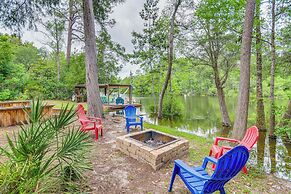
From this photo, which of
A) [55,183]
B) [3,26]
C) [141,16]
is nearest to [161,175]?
[55,183]

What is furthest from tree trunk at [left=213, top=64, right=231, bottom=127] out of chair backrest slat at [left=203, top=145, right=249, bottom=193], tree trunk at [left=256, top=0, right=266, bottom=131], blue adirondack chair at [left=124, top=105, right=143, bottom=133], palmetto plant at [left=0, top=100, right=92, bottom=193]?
palmetto plant at [left=0, top=100, right=92, bottom=193]

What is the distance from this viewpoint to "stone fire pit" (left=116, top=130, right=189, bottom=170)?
321 cm

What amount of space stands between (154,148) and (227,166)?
68.9 inches

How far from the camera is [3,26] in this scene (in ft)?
16.3

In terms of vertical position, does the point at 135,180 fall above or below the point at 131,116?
below

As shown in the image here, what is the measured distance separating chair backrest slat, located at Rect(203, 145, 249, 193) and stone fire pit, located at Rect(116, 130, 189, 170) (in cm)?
133

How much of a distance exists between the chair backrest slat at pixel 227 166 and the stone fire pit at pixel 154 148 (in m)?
1.33

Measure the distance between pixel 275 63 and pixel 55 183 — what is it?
391 inches

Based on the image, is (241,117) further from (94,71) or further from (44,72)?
(44,72)

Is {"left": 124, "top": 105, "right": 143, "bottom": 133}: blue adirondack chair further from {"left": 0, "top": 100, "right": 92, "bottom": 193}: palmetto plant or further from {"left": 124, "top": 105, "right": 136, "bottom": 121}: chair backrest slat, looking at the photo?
{"left": 0, "top": 100, "right": 92, "bottom": 193}: palmetto plant

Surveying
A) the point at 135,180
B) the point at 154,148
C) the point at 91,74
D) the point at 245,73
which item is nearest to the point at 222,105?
the point at 245,73

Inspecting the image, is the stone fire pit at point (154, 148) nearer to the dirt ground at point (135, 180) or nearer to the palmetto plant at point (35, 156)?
the dirt ground at point (135, 180)

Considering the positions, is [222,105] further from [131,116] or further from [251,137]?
[251,137]

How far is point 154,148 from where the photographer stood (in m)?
3.40
